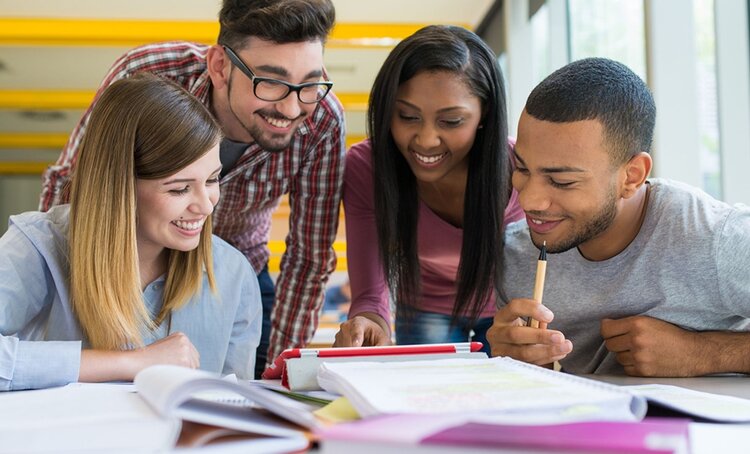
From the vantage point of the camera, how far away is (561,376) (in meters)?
0.89

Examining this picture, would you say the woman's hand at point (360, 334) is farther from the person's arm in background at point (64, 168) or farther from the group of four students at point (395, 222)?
the person's arm in background at point (64, 168)

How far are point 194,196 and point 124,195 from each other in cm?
12

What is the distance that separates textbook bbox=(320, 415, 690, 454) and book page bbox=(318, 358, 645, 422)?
0.06 meters

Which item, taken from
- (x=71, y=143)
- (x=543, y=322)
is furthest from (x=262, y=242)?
(x=543, y=322)

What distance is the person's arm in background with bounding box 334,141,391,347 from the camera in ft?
6.04

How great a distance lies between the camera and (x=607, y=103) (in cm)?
143

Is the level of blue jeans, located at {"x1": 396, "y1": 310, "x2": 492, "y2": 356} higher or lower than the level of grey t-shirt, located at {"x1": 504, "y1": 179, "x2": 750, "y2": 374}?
lower

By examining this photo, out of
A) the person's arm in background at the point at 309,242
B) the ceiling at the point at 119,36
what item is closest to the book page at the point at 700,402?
the person's arm in background at the point at 309,242

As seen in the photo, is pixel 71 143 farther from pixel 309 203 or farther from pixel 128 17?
pixel 128 17

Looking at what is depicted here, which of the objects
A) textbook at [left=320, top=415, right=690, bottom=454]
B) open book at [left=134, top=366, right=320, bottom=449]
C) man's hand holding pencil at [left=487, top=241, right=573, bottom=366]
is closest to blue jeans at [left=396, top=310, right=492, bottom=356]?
man's hand holding pencil at [left=487, top=241, right=573, bottom=366]

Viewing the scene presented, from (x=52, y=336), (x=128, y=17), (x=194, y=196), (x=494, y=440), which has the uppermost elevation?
(x=128, y=17)

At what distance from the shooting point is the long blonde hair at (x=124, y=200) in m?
1.37

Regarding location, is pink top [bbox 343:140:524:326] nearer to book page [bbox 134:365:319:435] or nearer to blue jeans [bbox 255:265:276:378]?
blue jeans [bbox 255:265:276:378]

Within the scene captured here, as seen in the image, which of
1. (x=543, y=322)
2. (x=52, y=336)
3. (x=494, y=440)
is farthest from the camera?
(x=52, y=336)
